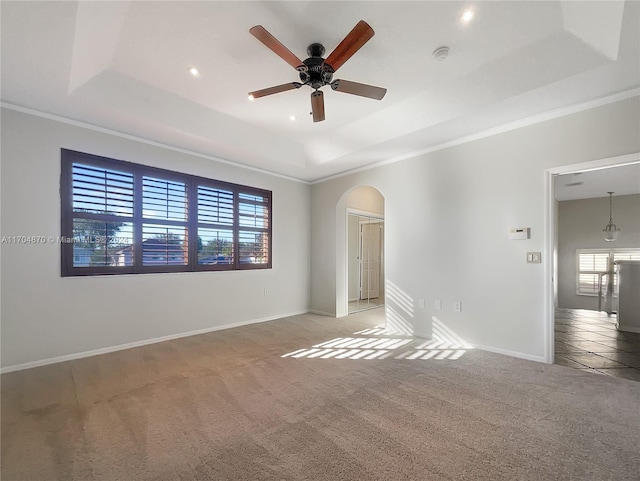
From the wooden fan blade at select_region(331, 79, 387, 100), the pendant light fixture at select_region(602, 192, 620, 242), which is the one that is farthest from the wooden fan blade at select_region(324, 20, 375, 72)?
the pendant light fixture at select_region(602, 192, 620, 242)

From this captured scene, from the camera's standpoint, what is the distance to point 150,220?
3.97 m

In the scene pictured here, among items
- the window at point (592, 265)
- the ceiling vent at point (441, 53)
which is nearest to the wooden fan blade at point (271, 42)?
the ceiling vent at point (441, 53)

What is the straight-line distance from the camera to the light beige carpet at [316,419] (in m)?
1.69

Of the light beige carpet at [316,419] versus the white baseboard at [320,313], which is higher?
the light beige carpet at [316,419]

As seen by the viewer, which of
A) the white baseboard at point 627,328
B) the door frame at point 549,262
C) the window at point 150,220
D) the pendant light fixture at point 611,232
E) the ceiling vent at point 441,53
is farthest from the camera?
the pendant light fixture at point 611,232

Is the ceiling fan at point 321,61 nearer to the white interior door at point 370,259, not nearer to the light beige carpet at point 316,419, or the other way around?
the light beige carpet at point 316,419

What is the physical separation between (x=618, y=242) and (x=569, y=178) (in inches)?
120

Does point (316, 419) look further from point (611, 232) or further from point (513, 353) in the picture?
point (611, 232)

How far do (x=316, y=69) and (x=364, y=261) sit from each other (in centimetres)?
506

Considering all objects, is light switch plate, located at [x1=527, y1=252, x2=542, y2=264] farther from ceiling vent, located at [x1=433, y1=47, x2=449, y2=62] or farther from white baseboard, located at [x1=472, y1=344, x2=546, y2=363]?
ceiling vent, located at [x1=433, y1=47, x2=449, y2=62]

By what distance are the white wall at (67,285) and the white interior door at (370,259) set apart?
3.13 m

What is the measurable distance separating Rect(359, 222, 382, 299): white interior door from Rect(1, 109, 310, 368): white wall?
3.13 meters

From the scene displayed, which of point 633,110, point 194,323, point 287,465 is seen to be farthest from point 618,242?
point 194,323

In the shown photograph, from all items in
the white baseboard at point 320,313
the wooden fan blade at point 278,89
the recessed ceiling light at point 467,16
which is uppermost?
the recessed ceiling light at point 467,16
